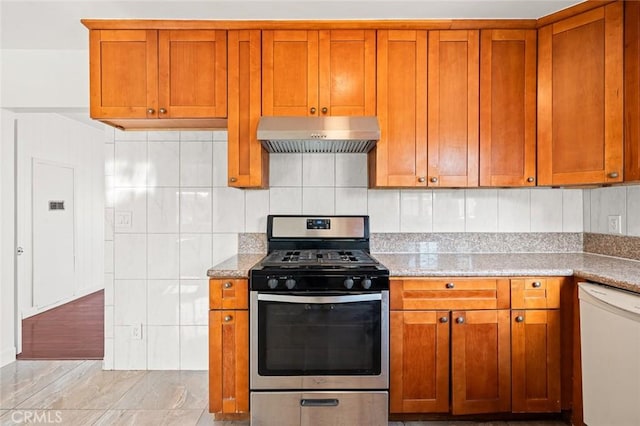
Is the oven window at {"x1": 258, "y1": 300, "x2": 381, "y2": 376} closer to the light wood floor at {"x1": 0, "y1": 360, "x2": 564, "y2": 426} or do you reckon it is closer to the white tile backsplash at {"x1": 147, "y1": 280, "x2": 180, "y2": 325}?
the light wood floor at {"x1": 0, "y1": 360, "x2": 564, "y2": 426}

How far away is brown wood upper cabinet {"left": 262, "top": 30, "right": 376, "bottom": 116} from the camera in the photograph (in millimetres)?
2328

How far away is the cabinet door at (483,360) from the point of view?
204cm

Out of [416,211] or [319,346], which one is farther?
[416,211]

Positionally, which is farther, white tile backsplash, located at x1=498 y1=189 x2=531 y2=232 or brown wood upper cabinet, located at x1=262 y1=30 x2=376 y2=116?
white tile backsplash, located at x1=498 y1=189 x2=531 y2=232

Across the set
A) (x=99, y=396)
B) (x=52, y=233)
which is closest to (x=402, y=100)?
(x=99, y=396)

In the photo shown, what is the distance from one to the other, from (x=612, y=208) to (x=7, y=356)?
4.53 meters

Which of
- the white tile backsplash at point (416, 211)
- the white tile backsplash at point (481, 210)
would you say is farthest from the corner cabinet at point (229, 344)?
the white tile backsplash at point (481, 210)

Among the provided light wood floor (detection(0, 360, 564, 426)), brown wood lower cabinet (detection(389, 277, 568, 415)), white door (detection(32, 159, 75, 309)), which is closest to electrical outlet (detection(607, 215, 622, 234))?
brown wood lower cabinet (detection(389, 277, 568, 415))

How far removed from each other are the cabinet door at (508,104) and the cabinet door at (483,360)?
2.90 feet

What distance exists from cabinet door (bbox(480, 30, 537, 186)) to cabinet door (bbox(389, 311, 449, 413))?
99cm

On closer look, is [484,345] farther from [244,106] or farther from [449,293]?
[244,106]

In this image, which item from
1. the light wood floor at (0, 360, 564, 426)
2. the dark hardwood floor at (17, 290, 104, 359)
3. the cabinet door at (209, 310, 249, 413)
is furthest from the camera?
the dark hardwood floor at (17, 290, 104, 359)

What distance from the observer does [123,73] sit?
7.65 ft

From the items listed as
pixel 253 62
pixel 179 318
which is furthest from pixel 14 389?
Answer: pixel 253 62
